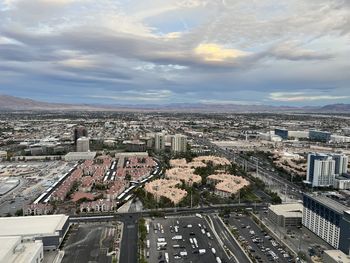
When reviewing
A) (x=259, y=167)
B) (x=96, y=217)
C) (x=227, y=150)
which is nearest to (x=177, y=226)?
(x=96, y=217)

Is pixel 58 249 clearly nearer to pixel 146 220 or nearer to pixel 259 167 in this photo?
pixel 146 220

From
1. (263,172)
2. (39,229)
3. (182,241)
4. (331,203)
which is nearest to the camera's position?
(39,229)

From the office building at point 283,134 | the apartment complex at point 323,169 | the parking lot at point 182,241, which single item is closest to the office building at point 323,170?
the apartment complex at point 323,169

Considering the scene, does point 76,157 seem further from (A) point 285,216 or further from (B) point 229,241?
(A) point 285,216

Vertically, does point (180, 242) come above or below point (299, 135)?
below

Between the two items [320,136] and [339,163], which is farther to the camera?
[320,136]

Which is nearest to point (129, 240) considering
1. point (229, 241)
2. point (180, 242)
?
point (180, 242)

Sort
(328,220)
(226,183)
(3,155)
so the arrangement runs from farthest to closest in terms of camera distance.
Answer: (3,155) < (226,183) < (328,220)
